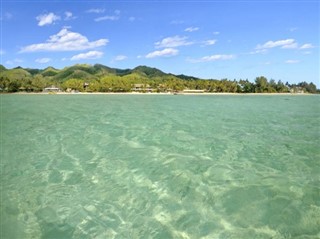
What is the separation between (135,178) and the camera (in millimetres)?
12945

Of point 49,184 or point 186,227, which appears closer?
point 186,227

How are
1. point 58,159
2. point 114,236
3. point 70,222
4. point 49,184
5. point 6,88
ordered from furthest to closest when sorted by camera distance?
point 6,88 < point 58,159 < point 49,184 < point 70,222 < point 114,236

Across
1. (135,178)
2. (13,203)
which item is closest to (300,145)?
(135,178)

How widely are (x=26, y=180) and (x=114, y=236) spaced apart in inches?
230

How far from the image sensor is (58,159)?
1605cm

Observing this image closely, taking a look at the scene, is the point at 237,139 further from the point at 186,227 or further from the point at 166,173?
the point at 186,227

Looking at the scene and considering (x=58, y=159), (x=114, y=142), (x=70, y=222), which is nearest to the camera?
(x=70, y=222)

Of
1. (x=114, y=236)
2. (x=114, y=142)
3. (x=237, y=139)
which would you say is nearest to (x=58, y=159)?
(x=114, y=142)

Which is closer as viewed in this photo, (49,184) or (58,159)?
(49,184)

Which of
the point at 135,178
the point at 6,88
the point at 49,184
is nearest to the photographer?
the point at 49,184

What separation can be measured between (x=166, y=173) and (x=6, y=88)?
202m

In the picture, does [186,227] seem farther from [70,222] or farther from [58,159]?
[58,159]

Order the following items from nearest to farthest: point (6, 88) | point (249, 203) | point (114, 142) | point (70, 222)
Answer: point (70, 222)
point (249, 203)
point (114, 142)
point (6, 88)

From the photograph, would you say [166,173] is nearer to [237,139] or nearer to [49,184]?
[49,184]
